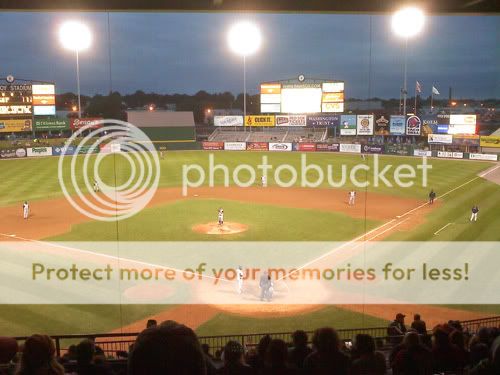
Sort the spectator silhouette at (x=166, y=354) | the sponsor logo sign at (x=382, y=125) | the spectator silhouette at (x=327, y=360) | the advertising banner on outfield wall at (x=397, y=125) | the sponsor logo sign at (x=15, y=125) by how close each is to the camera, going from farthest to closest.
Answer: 1. the sponsor logo sign at (x=382, y=125)
2. the advertising banner on outfield wall at (x=397, y=125)
3. the sponsor logo sign at (x=15, y=125)
4. the spectator silhouette at (x=327, y=360)
5. the spectator silhouette at (x=166, y=354)

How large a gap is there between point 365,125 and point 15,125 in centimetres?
3698

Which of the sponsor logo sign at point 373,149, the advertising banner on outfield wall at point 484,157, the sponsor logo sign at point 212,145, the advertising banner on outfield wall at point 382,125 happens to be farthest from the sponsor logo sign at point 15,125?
the advertising banner on outfield wall at point 484,157

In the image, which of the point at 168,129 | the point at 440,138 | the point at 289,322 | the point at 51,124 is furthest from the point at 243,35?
the point at 51,124

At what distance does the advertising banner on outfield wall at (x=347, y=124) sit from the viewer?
5272cm

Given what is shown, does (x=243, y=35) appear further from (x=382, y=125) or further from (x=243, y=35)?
(x=382, y=125)

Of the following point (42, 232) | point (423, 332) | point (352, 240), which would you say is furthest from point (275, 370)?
point (42, 232)

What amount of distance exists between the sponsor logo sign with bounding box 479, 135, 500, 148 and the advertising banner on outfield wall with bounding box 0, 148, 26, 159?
44.3m

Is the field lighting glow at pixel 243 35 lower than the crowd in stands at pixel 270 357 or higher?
higher

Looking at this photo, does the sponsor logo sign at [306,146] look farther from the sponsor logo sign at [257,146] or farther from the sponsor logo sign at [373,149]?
the sponsor logo sign at [373,149]

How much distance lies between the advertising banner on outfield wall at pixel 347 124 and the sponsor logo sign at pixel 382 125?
238 centimetres

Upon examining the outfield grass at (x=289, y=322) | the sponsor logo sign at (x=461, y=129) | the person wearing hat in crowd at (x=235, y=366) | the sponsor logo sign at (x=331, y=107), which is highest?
the sponsor logo sign at (x=331, y=107)

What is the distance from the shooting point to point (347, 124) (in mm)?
52719

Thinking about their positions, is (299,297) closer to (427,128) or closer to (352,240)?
(352,240)

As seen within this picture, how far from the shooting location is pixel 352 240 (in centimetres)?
1850
